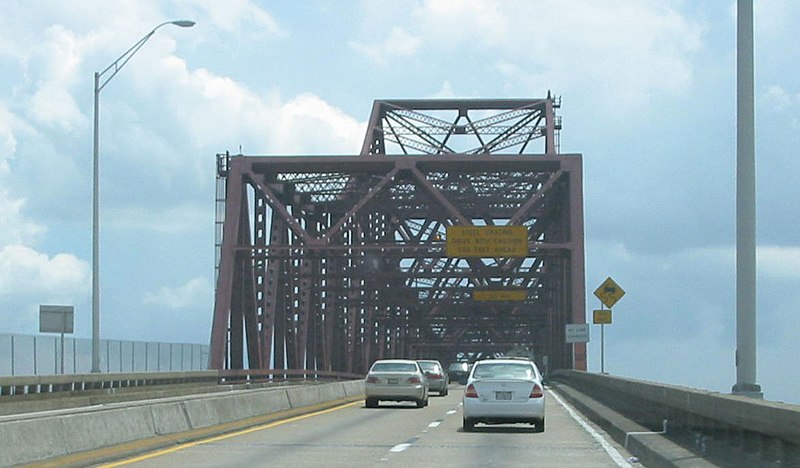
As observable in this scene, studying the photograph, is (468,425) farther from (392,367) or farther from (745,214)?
(392,367)

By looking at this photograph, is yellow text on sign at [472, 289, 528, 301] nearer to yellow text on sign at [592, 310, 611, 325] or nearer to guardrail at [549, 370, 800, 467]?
yellow text on sign at [592, 310, 611, 325]

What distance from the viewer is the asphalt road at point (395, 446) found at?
57.2 ft

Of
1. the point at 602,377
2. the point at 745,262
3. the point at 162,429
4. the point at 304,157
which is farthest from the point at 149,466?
the point at 304,157

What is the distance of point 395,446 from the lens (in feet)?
66.7

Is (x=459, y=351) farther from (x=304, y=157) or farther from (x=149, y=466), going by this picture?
(x=149, y=466)

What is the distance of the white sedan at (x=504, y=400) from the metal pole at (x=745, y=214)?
803 cm

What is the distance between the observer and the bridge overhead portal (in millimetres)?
61281

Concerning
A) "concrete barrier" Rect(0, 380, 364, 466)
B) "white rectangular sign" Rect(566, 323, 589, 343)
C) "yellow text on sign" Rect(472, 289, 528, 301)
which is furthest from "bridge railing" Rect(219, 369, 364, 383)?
"concrete barrier" Rect(0, 380, 364, 466)

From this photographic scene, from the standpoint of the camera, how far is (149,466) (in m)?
16.2

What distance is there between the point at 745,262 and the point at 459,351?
140 m

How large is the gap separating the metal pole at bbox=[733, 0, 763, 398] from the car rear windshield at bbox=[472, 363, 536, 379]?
8.61 m

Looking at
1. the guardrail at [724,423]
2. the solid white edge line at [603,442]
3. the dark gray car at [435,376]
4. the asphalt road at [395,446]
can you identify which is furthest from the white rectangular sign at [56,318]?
the guardrail at [724,423]

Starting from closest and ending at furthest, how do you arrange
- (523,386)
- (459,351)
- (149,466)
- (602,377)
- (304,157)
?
(149,466) < (523,386) < (602,377) < (304,157) < (459,351)

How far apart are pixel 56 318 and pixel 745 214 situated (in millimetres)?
24878
